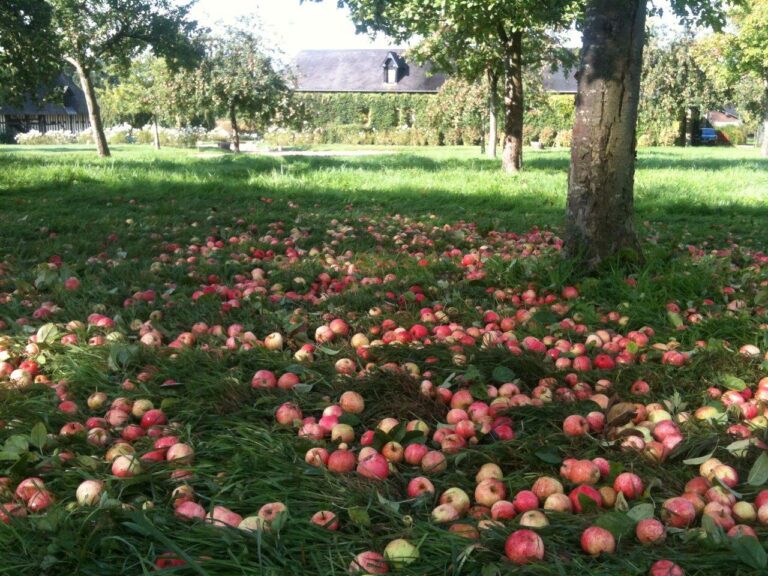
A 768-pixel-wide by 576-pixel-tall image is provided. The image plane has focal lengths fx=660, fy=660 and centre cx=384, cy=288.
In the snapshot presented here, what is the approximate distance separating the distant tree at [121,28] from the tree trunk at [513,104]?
321 inches

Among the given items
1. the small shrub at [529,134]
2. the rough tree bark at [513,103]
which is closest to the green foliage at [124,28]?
the rough tree bark at [513,103]

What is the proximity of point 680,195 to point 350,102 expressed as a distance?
40.2 m

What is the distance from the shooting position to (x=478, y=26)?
42.4 feet

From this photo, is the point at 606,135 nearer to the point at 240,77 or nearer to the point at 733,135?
the point at 240,77

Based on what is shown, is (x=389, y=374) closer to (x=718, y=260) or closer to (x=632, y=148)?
(x=632, y=148)

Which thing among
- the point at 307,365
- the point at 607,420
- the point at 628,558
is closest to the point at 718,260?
the point at 607,420

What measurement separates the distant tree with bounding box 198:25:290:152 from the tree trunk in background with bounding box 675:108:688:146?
2941 centimetres

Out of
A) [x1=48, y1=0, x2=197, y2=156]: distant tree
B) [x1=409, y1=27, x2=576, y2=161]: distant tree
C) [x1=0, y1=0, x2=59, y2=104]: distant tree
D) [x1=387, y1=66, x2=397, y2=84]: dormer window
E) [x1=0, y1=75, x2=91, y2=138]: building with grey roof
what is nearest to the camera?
[x1=0, y1=0, x2=59, y2=104]: distant tree

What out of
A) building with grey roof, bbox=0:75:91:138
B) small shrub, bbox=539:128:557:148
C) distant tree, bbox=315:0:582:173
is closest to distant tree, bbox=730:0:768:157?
small shrub, bbox=539:128:557:148

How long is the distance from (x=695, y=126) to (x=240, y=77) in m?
35.7

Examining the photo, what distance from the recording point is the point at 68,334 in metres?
3.38

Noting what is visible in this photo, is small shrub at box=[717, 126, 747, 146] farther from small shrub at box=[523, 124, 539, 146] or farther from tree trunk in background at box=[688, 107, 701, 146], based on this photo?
small shrub at box=[523, 124, 539, 146]

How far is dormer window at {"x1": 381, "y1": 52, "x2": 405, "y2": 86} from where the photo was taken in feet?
161

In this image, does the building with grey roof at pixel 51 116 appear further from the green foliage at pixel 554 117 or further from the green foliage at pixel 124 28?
the green foliage at pixel 124 28
